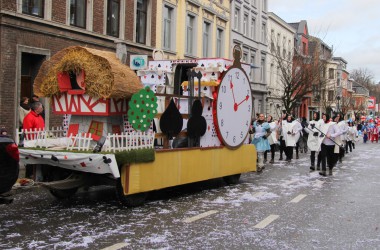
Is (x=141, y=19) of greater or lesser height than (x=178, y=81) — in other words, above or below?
above

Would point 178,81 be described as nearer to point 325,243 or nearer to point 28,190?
point 28,190

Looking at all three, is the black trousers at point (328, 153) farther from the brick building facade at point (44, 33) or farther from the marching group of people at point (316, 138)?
the brick building facade at point (44, 33)

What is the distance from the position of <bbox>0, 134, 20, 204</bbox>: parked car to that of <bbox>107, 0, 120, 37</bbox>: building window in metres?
14.1

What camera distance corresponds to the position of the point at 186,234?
642 centimetres

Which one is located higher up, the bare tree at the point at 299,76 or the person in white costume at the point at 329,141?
the bare tree at the point at 299,76

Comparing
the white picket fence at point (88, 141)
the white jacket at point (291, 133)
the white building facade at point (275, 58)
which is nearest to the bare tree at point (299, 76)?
the white building facade at point (275, 58)

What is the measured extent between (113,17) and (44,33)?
4.72 meters

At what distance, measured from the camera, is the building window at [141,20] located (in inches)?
872

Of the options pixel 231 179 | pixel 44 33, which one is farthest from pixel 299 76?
pixel 231 179

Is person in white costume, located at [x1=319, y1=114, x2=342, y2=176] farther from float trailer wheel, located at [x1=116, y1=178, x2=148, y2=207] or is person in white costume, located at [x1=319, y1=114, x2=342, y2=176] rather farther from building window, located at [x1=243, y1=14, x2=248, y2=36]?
building window, located at [x1=243, y1=14, x2=248, y2=36]

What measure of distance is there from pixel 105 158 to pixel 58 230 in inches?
53.1

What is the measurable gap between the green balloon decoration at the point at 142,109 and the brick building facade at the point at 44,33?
4.20 m

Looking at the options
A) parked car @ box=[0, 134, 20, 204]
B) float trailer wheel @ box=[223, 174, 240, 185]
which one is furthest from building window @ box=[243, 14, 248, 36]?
parked car @ box=[0, 134, 20, 204]

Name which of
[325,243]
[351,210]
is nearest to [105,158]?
[325,243]
